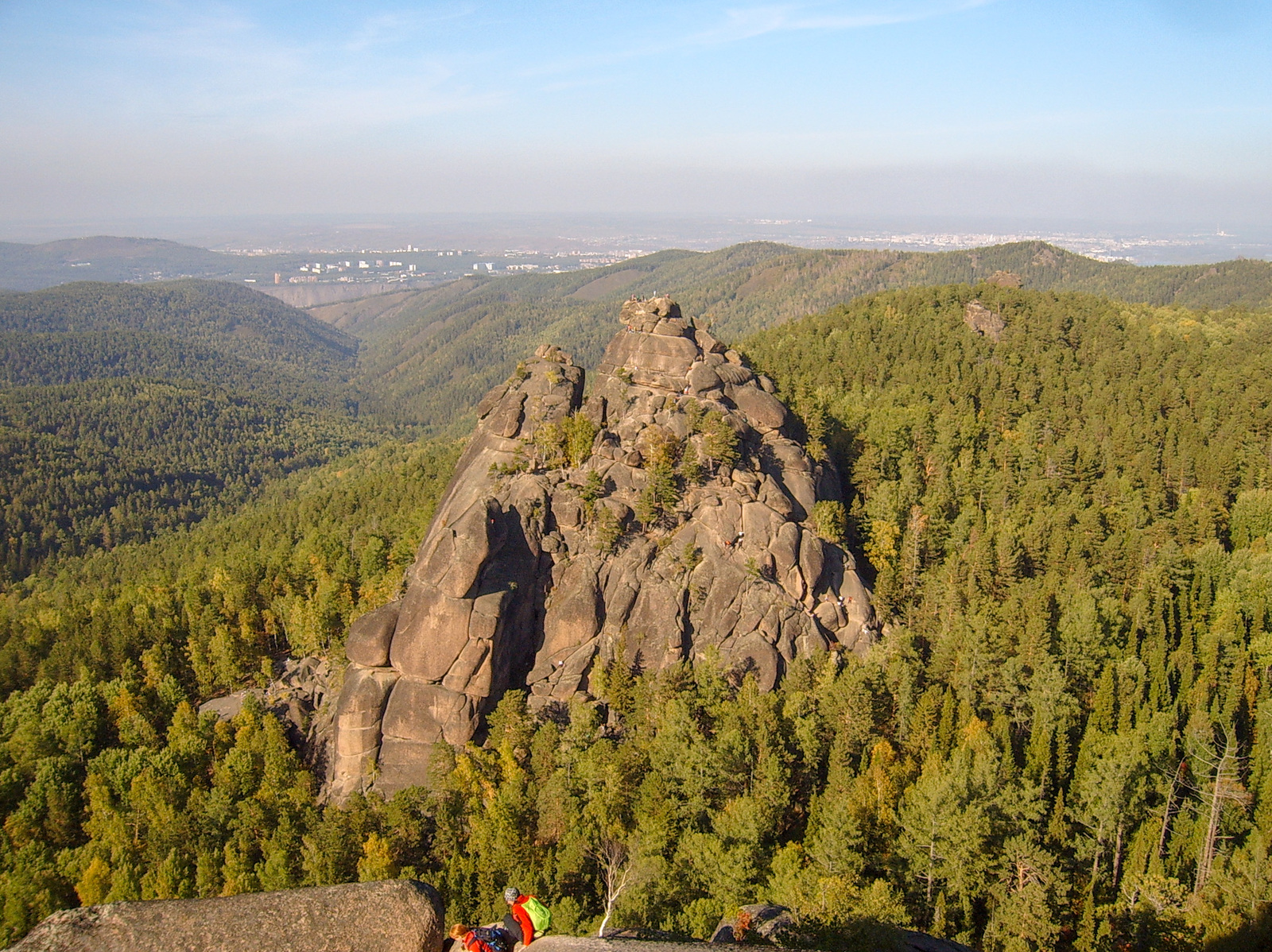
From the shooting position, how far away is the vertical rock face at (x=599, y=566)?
44594 mm

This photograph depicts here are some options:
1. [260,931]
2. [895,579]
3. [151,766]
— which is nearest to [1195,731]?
[895,579]

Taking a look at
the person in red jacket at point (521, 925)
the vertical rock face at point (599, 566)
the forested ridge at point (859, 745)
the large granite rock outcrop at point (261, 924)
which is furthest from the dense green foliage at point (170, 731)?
the large granite rock outcrop at point (261, 924)

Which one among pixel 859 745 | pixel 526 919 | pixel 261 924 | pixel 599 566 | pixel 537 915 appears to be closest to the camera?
pixel 261 924

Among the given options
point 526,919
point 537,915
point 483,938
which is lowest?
point 537,915

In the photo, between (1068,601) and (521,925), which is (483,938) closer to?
(521,925)

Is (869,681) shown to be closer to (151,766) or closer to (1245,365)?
(151,766)

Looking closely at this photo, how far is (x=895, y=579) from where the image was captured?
2122 inches

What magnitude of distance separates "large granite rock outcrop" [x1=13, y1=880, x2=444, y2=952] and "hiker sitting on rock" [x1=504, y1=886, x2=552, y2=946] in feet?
4.53

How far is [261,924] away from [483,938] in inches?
120

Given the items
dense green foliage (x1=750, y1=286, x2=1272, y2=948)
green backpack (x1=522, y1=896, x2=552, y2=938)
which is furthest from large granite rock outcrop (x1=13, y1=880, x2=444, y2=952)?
dense green foliage (x1=750, y1=286, x2=1272, y2=948)

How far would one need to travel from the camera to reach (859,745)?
134 ft

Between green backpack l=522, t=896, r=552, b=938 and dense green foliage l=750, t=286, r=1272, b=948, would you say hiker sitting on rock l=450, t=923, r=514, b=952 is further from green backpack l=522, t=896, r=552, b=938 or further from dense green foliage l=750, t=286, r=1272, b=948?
dense green foliage l=750, t=286, r=1272, b=948

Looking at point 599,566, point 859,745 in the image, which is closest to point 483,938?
point 859,745

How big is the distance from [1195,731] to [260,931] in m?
44.7
